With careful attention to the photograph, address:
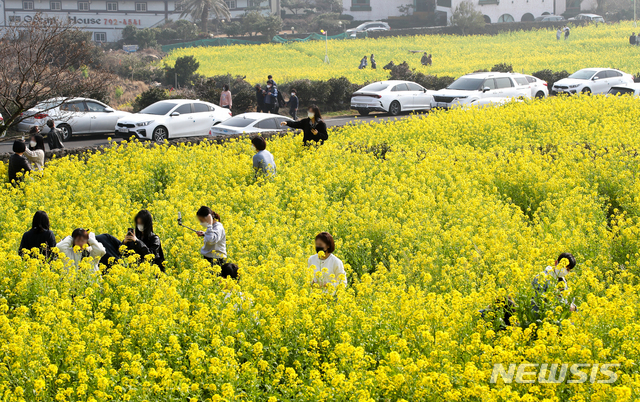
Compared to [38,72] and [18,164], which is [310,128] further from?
[38,72]

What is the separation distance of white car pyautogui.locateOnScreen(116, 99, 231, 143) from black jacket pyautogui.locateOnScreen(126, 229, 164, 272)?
41.0ft

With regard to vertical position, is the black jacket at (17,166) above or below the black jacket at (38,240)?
above

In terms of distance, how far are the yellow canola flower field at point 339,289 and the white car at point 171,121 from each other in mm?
5816

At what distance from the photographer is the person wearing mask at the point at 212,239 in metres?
8.00

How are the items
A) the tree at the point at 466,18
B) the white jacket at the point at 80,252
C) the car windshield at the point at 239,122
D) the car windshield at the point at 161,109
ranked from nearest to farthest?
the white jacket at the point at 80,252 → the car windshield at the point at 239,122 → the car windshield at the point at 161,109 → the tree at the point at 466,18

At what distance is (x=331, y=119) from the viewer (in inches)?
1089

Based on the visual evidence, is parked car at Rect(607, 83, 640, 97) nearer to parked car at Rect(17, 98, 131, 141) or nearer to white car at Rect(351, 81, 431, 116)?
white car at Rect(351, 81, 431, 116)

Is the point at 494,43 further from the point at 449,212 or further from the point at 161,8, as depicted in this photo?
the point at 449,212

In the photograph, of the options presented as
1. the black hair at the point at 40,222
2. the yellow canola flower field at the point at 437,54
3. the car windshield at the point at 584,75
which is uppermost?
the yellow canola flower field at the point at 437,54

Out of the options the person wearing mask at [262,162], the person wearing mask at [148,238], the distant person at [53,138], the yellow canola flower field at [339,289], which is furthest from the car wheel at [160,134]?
the person wearing mask at [148,238]

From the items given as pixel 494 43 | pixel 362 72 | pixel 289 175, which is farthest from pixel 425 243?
pixel 494 43

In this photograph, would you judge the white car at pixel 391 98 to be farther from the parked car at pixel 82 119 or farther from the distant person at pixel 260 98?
the parked car at pixel 82 119

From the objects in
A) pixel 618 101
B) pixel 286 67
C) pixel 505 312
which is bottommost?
pixel 505 312

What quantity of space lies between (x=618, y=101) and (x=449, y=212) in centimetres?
1490
